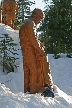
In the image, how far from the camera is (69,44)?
24.1 metres

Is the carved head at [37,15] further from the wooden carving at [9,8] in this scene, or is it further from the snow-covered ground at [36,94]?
the wooden carving at [9,8]

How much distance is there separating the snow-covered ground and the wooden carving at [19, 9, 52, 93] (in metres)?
0.37

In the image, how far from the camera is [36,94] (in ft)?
22.8

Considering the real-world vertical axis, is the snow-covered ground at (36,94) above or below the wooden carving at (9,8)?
below

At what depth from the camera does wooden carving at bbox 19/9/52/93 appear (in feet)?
24.7

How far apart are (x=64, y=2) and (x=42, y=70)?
Result: 17576 mm

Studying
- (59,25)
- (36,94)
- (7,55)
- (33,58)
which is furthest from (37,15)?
(59,25)

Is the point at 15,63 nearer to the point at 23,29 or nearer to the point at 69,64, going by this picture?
the point at 69,64

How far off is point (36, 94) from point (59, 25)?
17.4 metres

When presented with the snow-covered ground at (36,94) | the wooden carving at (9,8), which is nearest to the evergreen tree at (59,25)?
the snow-covered ground at (36,94)

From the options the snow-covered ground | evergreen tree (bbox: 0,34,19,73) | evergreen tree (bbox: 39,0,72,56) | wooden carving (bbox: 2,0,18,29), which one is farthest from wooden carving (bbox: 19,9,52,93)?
evergreen tree (bbox: 39,0,72,56)

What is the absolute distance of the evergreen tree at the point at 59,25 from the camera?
77.7 ft

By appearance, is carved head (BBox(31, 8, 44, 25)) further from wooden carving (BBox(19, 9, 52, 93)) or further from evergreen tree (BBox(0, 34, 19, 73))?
evergreen tree (BBox(0, 34, 19, 73))

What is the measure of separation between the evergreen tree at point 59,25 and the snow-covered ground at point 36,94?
6803mm
